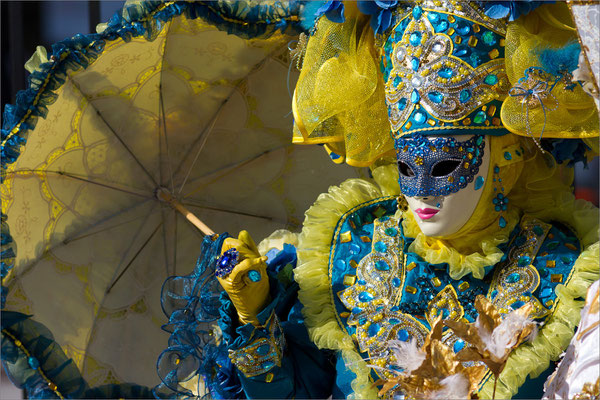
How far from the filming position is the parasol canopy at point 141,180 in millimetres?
2553

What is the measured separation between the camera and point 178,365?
2355mm

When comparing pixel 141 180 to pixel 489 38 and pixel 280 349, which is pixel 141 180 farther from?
pixel 489 38

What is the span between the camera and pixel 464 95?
2.07 meters

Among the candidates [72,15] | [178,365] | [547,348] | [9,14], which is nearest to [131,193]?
[178,365]

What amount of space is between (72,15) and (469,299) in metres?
3.76

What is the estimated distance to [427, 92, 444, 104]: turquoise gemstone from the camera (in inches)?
81.6

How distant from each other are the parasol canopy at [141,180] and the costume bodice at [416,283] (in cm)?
47

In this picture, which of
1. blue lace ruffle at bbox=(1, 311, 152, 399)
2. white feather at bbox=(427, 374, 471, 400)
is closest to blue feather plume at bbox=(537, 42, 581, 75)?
white feather at bbox=(427, 374, 471, 400)

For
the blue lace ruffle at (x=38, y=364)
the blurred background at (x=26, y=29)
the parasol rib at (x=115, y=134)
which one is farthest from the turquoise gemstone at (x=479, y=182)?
the blurred background at (x=26, y=29)

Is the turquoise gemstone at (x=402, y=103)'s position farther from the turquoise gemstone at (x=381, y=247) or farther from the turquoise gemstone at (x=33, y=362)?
the turquoise gemstone at (x=33, y=362)

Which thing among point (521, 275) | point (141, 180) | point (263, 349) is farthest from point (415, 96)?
point (141, 180)

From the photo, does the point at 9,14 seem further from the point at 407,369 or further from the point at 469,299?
the point at 407,369

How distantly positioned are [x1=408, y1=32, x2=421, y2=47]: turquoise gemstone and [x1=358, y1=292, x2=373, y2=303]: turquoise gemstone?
0.64 metres

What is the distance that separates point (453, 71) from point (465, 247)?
467 millimetres
